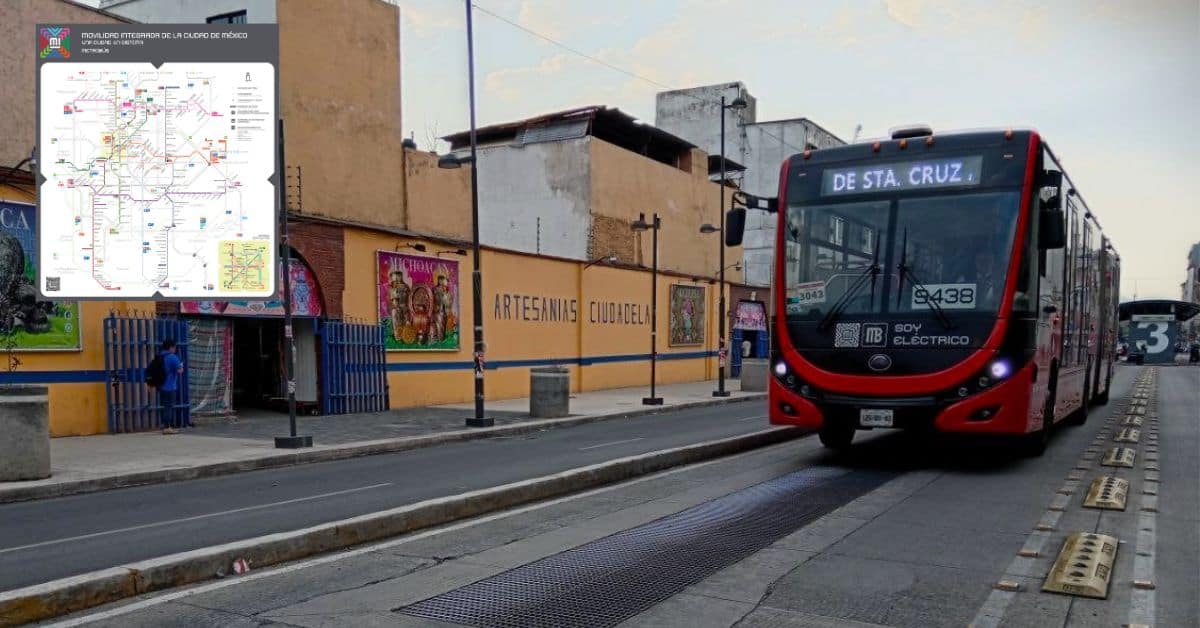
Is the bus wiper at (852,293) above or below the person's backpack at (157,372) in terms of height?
above

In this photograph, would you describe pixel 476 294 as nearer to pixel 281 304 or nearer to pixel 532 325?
pixel 281 304

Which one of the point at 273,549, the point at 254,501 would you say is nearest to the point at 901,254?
the point at 273,549

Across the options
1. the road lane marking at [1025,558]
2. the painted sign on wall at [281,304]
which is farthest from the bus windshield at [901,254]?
the painted sign on wall at [281,304]

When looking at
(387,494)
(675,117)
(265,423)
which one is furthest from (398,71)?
(675,117)

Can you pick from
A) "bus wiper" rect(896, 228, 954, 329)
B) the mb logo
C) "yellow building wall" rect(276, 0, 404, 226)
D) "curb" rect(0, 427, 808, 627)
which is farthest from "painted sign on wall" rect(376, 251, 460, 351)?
"bus wiper" rect(896, 228, 954, 329)

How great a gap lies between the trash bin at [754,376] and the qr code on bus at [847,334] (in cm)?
2024

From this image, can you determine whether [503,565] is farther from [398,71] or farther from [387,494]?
[398,71]

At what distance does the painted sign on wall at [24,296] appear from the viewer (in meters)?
15.0

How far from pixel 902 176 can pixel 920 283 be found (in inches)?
52.4

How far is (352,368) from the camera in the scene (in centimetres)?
2106

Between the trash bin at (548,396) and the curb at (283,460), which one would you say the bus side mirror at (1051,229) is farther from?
the trash bin at (548,396)

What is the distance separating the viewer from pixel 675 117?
53.5 m

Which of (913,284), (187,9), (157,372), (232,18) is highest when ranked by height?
(187,9)

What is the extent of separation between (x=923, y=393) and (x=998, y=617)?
5085mm
